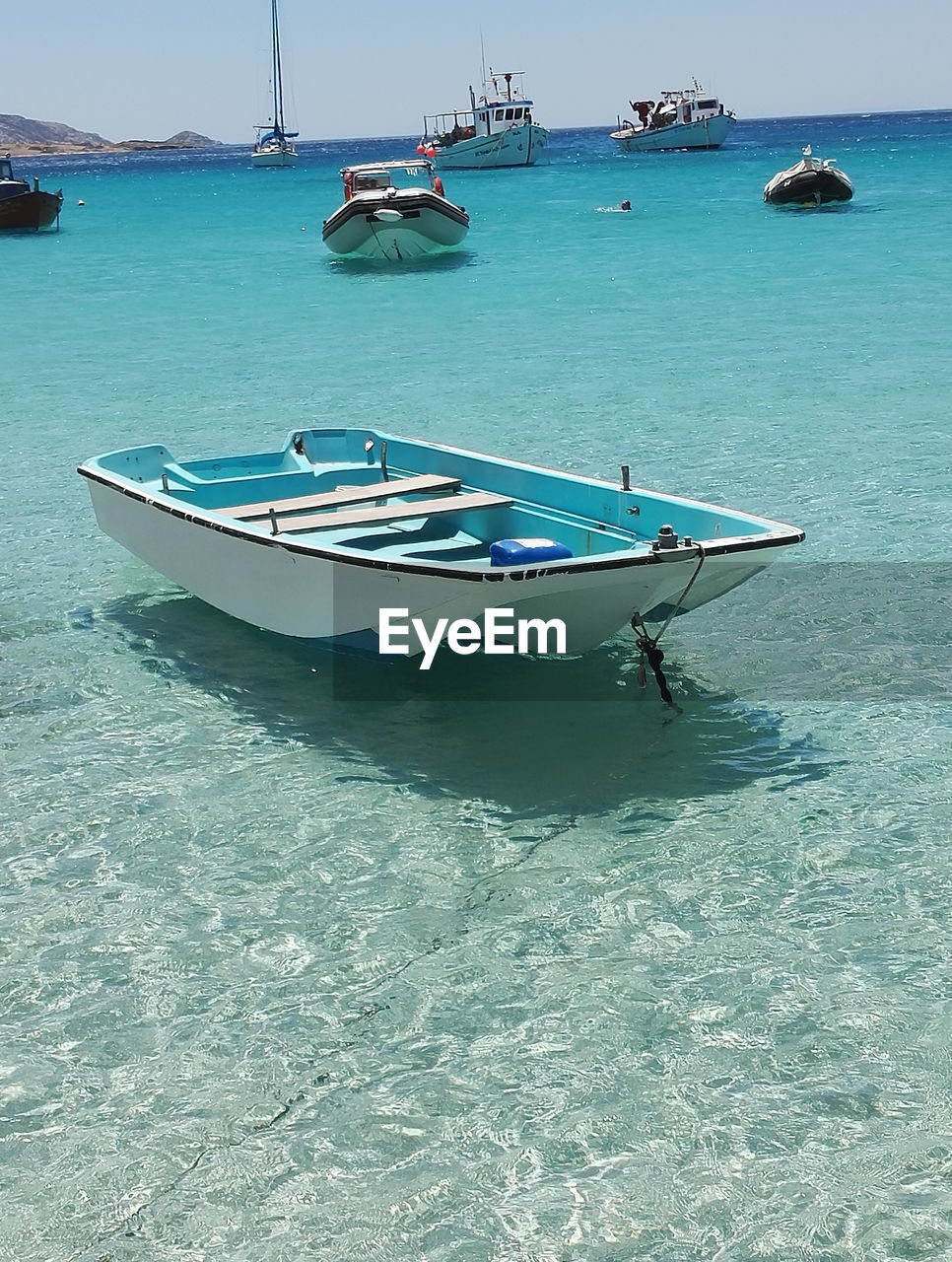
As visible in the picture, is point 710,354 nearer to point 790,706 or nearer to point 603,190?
point 790,706

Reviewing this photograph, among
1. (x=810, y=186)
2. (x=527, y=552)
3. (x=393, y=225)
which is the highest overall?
(x=810, y=186)

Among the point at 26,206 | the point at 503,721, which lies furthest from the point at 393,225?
the point at 503,721

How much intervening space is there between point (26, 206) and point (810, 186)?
29838 mm

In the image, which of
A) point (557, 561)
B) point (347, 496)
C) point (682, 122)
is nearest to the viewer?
point (557, 561)

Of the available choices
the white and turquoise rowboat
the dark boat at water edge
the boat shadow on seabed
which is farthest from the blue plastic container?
the dark boat at water edge

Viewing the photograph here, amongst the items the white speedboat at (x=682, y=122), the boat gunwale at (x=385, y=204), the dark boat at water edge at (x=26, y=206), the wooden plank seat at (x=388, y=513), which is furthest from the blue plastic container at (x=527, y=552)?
the white speedboat at (x=682, y=122)

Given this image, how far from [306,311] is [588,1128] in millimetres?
26409

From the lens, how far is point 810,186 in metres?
49.9

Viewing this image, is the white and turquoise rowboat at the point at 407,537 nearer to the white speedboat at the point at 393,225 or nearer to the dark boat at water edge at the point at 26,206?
the white speedboat at the point at 393,225

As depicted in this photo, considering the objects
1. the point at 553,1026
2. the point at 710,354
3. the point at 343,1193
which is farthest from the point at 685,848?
the point at 710,354

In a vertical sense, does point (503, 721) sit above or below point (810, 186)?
below

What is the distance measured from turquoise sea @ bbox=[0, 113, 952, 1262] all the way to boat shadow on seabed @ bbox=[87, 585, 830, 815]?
0.03 meters

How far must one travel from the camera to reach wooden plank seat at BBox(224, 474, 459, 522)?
9.52 metres

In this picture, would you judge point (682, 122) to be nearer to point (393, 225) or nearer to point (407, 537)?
point (393, 225)
